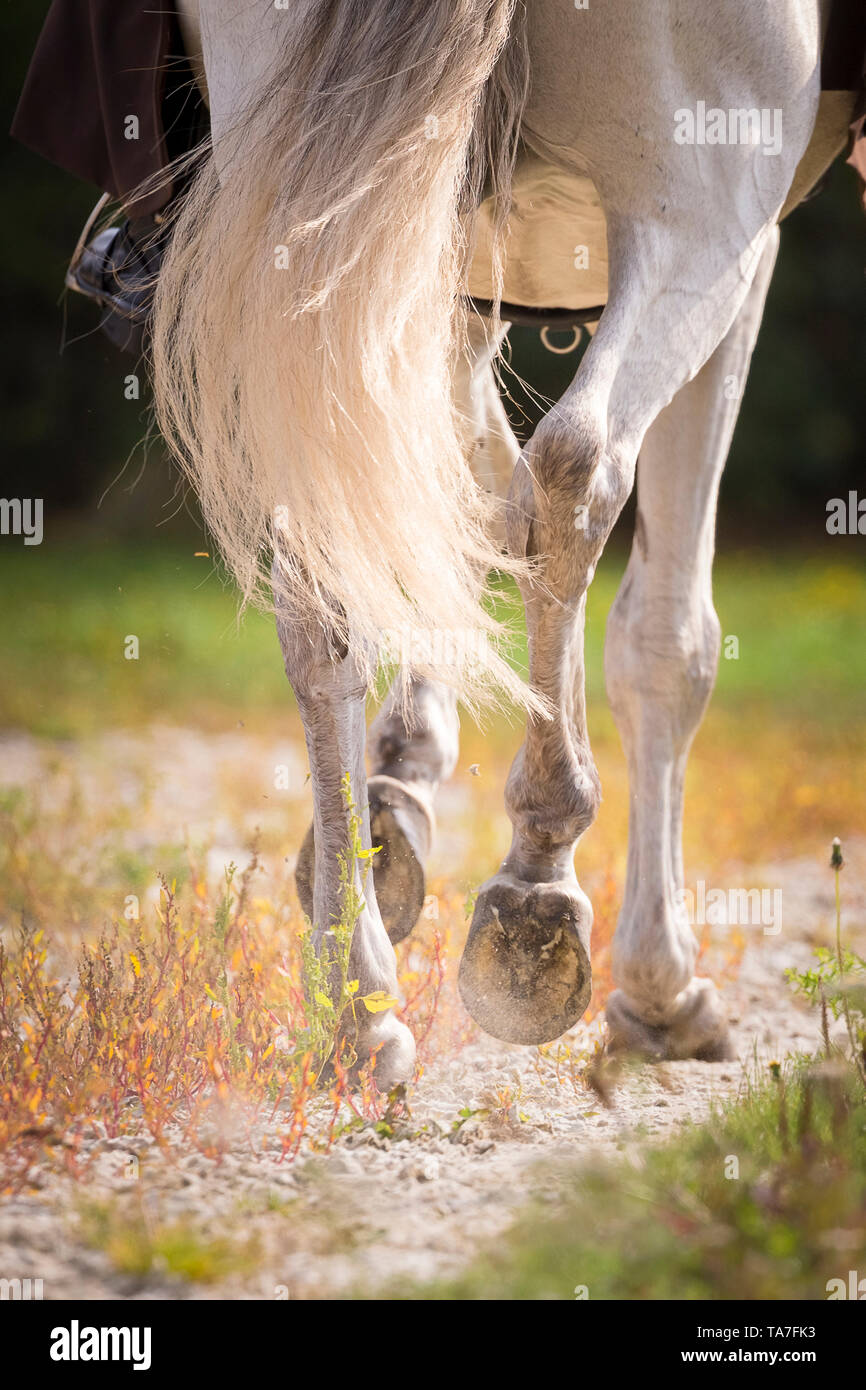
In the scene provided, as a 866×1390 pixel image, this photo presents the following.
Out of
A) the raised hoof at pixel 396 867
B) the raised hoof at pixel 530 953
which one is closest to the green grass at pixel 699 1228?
the raised hoof at pixel 530 953

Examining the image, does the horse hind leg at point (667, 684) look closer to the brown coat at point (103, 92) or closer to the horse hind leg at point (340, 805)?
the horse hind leg at point (340, 805)

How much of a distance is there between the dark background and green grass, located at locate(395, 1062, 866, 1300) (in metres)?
9.57

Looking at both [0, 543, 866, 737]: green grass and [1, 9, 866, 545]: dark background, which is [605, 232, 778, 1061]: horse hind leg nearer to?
[0, 543, 866, 737]: green grass

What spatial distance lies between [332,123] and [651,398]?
23.1 inches

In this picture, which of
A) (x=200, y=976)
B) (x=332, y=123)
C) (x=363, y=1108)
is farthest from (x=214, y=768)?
(x=332, y=123)

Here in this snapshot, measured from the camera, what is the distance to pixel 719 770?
5395 mm

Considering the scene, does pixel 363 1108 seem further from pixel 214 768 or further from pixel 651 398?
pixel 214 768

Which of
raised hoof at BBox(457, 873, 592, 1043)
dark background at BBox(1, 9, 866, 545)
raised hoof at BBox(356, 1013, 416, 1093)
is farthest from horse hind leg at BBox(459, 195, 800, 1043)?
dark background at BBox(1, 9, 866, 545)

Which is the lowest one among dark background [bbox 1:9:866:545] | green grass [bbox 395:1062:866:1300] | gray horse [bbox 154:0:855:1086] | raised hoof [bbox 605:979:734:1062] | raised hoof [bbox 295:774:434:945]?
green grass [bbox 395:1062:866:1300]

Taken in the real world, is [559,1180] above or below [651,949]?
below

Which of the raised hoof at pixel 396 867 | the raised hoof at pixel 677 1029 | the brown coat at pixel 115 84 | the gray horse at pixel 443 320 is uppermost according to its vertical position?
the brown coat at pixel 115 84

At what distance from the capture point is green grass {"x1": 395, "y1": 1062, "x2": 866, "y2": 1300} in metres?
1.48

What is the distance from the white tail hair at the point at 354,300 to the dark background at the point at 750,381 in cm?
925

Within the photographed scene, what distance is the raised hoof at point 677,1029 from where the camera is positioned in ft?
8.59
